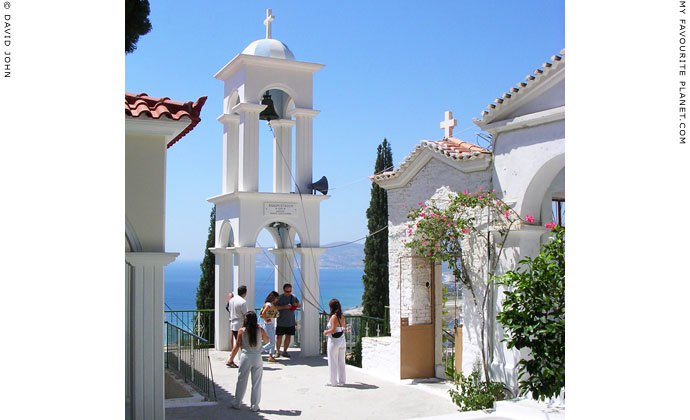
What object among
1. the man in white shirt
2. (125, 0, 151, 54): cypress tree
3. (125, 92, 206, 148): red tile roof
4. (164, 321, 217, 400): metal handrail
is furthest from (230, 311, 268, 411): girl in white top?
(125, 0, 151, 54): cypress tree

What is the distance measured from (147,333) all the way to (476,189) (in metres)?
5.31

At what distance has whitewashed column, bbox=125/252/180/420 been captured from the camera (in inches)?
243

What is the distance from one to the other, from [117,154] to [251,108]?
29.8 ft

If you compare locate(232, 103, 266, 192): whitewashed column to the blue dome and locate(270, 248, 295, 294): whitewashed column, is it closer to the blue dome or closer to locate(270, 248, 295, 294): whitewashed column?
the blue dome

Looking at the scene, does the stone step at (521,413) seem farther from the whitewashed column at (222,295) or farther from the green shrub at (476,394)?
the whitewashed column at (222,295)

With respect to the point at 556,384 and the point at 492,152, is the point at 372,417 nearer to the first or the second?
the point at 556,384

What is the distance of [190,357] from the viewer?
939cm

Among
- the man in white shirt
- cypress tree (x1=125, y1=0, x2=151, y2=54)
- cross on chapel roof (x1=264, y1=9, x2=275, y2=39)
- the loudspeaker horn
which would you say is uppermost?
cross on chapel roof (x1=264, y1=9, x2=275, y2=39)

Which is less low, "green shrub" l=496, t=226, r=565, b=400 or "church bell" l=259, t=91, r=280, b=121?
"church bell" l=259, t=91, r=280, b=121

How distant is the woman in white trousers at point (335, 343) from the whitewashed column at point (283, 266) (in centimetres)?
446

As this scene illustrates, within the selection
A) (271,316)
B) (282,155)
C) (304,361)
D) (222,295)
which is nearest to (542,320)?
(271,316)

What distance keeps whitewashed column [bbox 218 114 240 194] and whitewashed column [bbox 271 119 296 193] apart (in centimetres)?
83

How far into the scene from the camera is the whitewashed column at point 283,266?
14.5m
